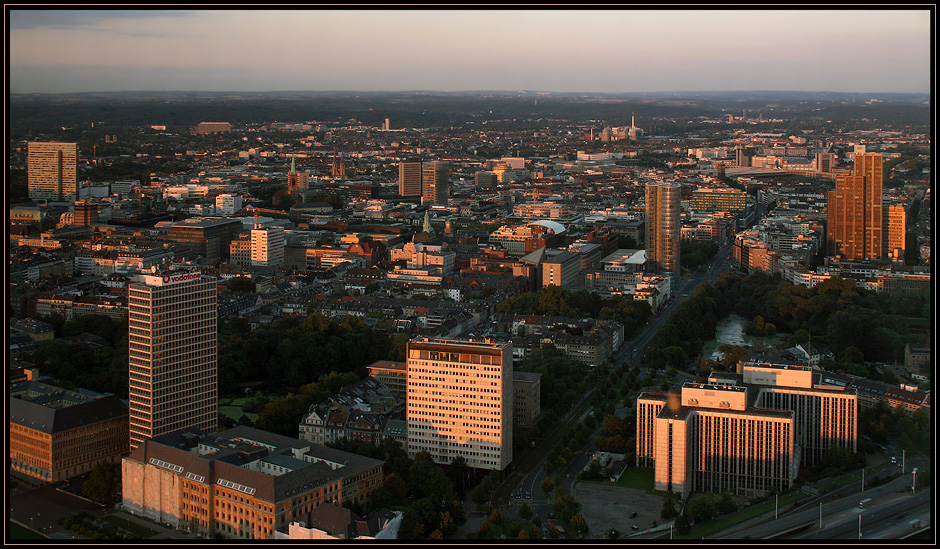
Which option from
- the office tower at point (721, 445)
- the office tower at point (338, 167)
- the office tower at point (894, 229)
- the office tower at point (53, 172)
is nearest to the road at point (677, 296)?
the office tower at point (894, 229)

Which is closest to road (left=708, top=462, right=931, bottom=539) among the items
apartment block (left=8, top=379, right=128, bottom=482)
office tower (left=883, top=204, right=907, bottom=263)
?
apartment block (left=8, top=379, right=128, bottom=482)

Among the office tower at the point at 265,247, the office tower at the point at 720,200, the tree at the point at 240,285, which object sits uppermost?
the office tower at the point at 720,200

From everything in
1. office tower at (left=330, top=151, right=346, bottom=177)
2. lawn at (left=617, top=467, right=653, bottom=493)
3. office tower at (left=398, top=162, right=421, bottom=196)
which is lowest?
lawn at (left=617, top=467, right=653, bottom=493)

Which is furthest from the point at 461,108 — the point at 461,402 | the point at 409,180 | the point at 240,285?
the point at 461,402

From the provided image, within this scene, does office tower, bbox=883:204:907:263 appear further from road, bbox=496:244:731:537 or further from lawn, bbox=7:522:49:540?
lawn, bbox=7:522:49:540

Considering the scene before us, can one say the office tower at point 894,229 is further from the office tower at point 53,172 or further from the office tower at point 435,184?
the office tower at point 53,172

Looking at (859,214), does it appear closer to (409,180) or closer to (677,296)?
(677,296)
